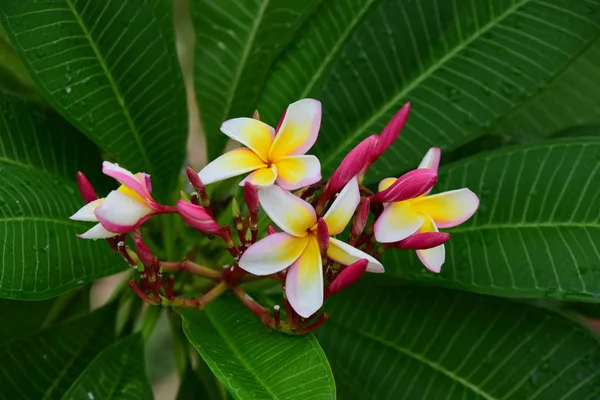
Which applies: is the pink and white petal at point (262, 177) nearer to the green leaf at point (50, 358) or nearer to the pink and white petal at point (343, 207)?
the pink and white petal at point (343, 207)

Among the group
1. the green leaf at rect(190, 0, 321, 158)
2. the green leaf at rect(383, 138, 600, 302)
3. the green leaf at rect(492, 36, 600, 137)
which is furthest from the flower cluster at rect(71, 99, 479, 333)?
the green leaf at rect(492, 36, 600, 137)

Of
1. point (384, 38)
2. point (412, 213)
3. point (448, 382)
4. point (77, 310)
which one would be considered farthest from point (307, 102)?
point (77, 310)

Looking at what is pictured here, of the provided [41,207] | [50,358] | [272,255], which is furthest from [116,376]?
[272,255]

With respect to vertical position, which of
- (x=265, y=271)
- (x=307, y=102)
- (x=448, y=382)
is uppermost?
(x=307, y=102)

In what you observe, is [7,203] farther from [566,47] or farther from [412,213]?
[566,47]

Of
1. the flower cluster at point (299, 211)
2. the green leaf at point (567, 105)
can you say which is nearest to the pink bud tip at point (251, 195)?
the flower cluster at point (299, 211)

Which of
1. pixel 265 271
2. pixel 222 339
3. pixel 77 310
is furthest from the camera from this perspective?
pixel 77 310

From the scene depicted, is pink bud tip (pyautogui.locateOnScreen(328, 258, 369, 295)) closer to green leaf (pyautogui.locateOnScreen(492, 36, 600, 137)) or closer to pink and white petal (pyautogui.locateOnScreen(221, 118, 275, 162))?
pink and white petal (pyautogui.locateOnScreen(221, 118, 275, 162))
